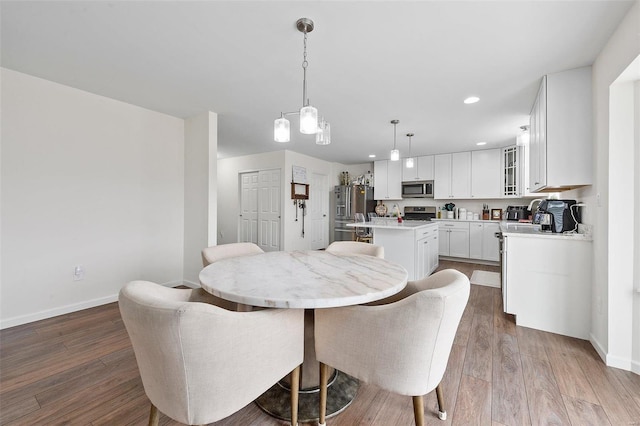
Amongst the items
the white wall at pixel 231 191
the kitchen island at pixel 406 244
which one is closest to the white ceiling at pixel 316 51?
the kitchen island at pixel 406 244

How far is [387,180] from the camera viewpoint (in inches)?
244

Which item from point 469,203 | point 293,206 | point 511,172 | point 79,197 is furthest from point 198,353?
point 469,203

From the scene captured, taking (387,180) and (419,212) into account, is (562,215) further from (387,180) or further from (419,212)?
(387,180)

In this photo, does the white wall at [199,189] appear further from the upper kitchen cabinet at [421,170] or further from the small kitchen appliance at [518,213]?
the small kitchen appliance at [518,213]

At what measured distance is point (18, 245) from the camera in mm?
2354

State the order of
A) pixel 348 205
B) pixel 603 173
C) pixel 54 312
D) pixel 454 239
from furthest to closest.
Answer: pixel 348 205, pixel 454 239, pixel 54 312, pixel 603 173

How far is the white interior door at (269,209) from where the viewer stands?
5453 millimetres

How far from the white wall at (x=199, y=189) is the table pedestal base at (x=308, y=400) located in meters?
2.25

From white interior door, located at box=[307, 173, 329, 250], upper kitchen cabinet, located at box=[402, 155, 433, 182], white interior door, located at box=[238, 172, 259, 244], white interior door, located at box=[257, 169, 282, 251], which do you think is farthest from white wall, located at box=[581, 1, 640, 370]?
white interior door, located at box=[238, 172, 259, 244]

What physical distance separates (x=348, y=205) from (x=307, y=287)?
525cm

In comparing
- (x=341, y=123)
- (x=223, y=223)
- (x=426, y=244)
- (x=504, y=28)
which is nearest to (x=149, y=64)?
(x=341, y=123)

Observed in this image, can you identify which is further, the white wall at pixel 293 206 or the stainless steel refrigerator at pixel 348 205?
the stainless steel refrigerator at pixel 348 205

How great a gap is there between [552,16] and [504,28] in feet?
0.80

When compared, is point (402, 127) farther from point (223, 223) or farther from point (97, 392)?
point (223, 223)
